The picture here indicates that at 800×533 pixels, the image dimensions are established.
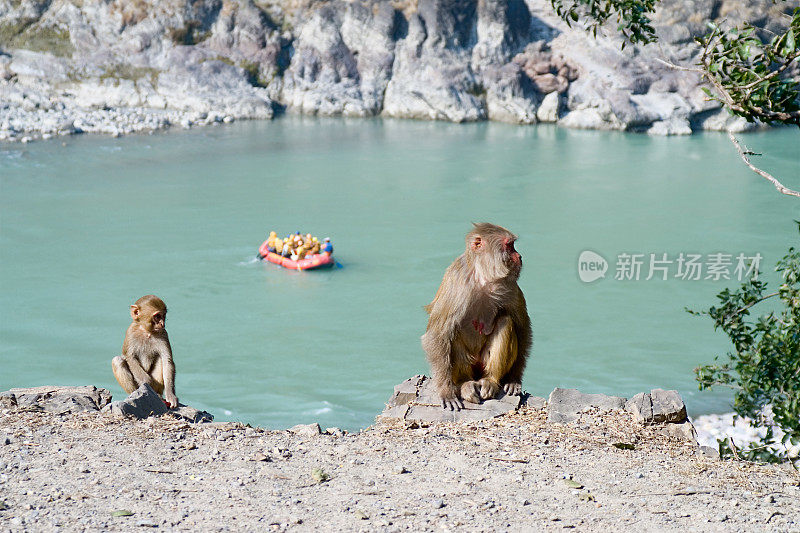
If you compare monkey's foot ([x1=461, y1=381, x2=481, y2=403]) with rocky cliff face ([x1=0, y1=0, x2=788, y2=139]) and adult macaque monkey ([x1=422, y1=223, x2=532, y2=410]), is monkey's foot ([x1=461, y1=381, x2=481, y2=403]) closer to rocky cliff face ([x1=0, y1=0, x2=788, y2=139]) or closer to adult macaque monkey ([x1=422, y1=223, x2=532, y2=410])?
adult macaque monkey ([x1=422, y1=223, x2=532, y2=410])

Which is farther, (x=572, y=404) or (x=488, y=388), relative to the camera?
(x=488, y=388)

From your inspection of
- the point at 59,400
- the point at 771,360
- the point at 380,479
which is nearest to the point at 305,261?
the point at 59,400

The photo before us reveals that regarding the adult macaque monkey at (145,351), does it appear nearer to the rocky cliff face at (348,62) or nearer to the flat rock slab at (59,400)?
the flat rock slab at (59,400)

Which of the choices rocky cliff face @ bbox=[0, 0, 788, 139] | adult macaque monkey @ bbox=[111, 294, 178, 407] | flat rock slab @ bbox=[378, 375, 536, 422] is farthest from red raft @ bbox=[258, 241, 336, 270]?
rocky cliff face @ bbox=[0, 0, 788, 139]

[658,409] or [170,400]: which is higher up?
[658,409]

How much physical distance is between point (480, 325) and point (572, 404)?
0.77 meters

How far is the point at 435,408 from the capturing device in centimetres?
560

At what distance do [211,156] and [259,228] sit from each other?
791 cm

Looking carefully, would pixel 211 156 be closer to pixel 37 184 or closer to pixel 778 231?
pixel 37 184

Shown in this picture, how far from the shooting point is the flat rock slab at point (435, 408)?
18.0 ft

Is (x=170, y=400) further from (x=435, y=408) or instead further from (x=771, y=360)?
(x=771, y=360)

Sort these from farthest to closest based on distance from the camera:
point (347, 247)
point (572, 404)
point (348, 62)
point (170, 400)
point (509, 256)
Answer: point (348, 62)
point (347, 247)
point (170, 400)
point (572, 404)
point (509, 256)

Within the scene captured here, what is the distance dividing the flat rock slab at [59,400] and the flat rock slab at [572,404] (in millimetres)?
2926

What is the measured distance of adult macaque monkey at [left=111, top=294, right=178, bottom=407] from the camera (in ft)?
19.2
